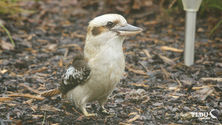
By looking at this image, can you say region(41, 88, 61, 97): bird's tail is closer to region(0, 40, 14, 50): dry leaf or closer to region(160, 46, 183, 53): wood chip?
region(0, 40, 14, 50): dry leaf

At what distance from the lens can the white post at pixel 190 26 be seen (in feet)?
15.1

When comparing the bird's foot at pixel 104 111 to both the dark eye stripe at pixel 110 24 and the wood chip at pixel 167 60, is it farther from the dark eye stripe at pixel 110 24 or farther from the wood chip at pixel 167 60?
the wood chip at pixel 167 60

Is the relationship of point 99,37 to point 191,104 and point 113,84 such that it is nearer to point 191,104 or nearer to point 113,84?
point 113,84

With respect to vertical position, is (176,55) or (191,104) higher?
(176,55)

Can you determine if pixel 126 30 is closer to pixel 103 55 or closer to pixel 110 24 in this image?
pixel 110 24

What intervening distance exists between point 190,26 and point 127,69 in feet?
3.36

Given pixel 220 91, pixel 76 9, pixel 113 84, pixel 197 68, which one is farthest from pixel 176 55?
pixel 76 9

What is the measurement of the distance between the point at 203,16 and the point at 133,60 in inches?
87.5

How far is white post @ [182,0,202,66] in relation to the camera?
4609mm

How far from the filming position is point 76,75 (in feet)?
11.7

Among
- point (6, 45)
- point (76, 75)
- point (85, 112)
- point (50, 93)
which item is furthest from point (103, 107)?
point (6, 45)

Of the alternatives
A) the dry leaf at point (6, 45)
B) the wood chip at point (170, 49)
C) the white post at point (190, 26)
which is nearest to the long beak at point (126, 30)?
the white post at point (190, 26)

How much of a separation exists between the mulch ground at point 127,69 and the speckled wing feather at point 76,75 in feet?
0.93

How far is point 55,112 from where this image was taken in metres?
3.79
